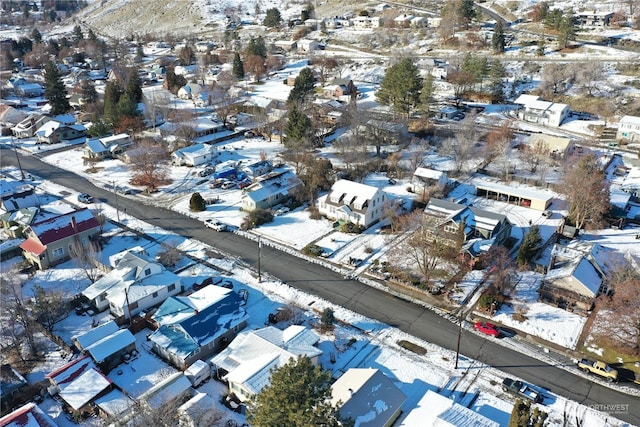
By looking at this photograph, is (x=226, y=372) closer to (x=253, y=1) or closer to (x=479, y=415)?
(x=479, y=415)

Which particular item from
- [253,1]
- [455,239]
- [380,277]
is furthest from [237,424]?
[253,1]

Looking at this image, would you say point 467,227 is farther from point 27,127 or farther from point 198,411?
point 27,127

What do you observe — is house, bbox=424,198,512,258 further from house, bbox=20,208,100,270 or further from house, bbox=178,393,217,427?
house, bbox=20,208,100,270

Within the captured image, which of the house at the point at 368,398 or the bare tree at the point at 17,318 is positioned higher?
the bare tree at the point at 17,318

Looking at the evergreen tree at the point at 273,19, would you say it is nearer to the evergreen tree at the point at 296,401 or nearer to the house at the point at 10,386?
the house at the point at 10,386

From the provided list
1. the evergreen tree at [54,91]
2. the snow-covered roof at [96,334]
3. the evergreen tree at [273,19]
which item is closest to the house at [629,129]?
the snow-covered roof at [96,334]

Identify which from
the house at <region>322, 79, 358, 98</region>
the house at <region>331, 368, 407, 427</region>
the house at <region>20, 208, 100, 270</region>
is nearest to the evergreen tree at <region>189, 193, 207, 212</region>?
the house at <region>20, 208, 100, 270</region>

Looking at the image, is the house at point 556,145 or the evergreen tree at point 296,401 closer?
the evergreen tree at point 296,401
